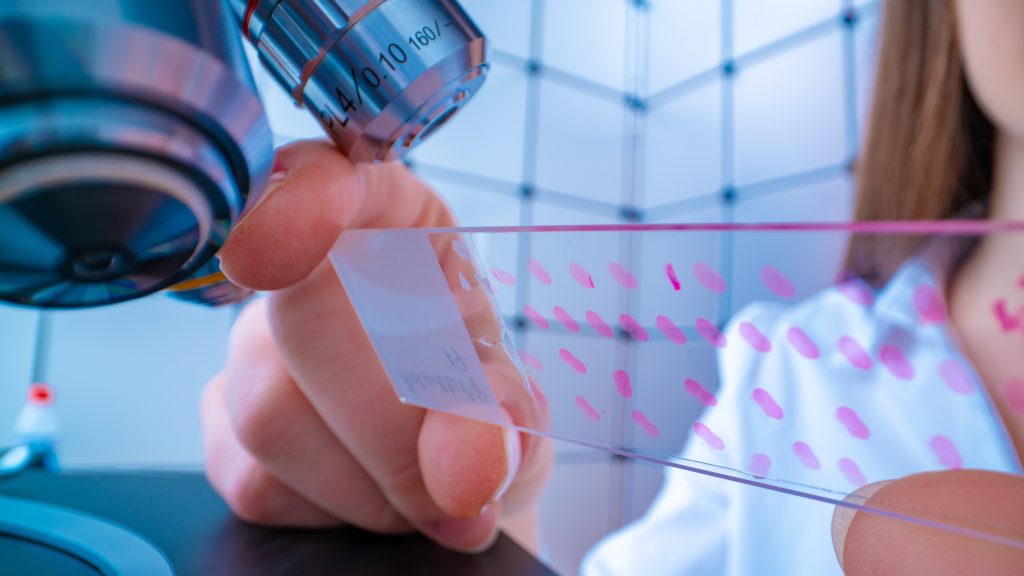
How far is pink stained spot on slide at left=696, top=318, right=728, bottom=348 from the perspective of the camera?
0.16 metres

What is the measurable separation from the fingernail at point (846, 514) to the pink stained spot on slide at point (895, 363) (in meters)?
0.03

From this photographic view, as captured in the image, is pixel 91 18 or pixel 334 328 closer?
pixel 91 18

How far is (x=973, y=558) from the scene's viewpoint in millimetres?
127

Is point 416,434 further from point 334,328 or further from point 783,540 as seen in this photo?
point 783,540

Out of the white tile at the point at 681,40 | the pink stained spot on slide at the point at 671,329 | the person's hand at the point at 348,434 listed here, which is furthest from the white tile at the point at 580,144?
the pink stained spot on slide at the point at 671,329


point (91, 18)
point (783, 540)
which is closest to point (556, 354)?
point (91, 18)

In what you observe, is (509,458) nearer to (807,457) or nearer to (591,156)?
(807,457)

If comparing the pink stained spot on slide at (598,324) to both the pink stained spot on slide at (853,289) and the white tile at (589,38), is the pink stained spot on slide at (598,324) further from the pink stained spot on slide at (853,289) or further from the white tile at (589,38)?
the white tile at (589,38)

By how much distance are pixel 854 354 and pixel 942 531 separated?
0.14ft

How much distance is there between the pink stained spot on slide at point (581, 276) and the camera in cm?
18

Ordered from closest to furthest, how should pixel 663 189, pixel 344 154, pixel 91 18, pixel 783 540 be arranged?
pixel 91 18 → pixel 344 154 → pixel 783 540 → pixel 663 189

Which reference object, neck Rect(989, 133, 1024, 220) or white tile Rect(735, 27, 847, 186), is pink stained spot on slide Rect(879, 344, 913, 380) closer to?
neck Rect(989, 133, 1024, 220)

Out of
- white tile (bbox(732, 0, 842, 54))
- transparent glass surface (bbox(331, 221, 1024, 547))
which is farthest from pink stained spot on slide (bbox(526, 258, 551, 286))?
white tile (bbox(732, 0, 842, 54))

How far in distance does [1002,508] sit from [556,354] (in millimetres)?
121
